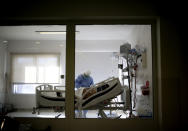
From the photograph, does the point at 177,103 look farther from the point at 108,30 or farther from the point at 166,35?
the point at 108,30

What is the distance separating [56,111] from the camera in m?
2.90

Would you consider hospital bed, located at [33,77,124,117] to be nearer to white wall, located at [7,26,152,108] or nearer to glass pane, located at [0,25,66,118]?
glass pane, located at [0,25,66,118]

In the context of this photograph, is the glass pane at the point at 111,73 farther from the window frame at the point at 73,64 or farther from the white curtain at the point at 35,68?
the white curtain at the point at 35,68

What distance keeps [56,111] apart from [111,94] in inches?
38.3

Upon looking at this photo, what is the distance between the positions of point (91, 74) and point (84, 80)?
183mm

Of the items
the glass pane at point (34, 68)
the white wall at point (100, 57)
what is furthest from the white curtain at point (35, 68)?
the white wall at point (100, 57)

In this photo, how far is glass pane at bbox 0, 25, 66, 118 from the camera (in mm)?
3078

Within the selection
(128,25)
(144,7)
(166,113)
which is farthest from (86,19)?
(166,113)

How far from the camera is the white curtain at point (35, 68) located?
3.68 metres

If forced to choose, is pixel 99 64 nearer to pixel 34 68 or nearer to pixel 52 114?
pixel 52 114

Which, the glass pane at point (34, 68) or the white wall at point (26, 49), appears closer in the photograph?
the glass pane at point (34, 68)

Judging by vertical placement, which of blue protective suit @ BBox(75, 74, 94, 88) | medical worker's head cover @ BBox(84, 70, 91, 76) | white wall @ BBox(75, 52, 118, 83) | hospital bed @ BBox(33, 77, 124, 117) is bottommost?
hospital bed @ BBox(33, 77, 124, 117)

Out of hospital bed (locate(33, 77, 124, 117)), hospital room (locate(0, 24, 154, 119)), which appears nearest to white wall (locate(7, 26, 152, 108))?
hospital room (locate(0, 24, 154, 119))

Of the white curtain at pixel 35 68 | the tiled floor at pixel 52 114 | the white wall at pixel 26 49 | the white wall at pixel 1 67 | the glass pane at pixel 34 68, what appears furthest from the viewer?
the white curtain at pixel 35 68
